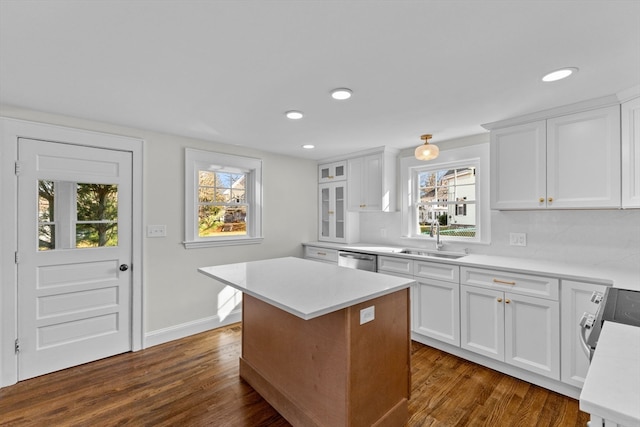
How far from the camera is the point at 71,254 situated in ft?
8.79

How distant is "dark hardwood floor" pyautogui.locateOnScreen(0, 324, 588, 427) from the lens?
78.1 inches

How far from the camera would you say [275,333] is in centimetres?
215

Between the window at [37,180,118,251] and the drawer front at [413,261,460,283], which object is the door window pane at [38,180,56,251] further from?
the drawer front at [413,261,460,283]

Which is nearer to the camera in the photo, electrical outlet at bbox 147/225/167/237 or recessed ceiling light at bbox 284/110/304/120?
recessed ceiling light at bbox 284/110/304/120

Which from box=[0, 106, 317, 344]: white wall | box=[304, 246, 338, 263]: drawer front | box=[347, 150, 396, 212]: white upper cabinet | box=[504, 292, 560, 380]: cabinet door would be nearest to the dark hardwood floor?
box=[504, 292, 560, 380]: cabinet door

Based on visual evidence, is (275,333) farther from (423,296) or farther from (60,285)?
(60,285)

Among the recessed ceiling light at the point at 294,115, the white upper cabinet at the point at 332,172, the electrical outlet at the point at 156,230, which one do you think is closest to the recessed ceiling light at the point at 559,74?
the recessed ceiling light at the point at 294,115

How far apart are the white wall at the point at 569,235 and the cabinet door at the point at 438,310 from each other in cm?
69

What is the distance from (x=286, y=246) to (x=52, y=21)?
3.31 metres

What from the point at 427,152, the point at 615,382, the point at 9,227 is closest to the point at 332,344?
the point at 615,382

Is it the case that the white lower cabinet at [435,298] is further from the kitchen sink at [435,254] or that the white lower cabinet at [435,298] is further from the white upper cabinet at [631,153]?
the white upper cabinet at [631,153]

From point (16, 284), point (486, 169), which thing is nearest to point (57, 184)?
point (16, 284)

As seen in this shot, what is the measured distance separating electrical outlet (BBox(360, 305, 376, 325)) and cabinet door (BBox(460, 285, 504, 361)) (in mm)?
1414

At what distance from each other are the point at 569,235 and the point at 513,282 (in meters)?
0.75
